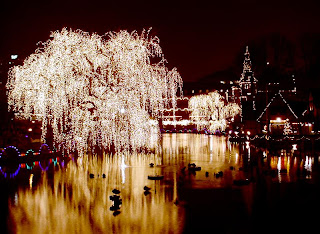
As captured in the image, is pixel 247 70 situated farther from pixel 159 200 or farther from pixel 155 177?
pixel 159 200

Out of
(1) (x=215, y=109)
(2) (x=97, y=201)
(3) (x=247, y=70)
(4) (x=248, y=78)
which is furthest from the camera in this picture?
(1) (x=215, y=109)

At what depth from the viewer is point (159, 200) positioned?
1375 cm

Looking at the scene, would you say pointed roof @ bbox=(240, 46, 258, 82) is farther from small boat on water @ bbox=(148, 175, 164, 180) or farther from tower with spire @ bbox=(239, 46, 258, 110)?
small boat on water @ bbox=(148, 175, 164, 180)

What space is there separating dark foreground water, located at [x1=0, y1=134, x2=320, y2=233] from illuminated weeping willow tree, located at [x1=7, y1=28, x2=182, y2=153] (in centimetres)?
407

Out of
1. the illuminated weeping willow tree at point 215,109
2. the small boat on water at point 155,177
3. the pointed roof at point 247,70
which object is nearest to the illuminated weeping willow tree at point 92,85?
the small boat on water at point 155,177

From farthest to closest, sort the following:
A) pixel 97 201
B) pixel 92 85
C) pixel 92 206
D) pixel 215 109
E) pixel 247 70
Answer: pixel 215 109 < pixel 247 70 < pixel 92 85 < pixel 97 201 < pixel 92 206

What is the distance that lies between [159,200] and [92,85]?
1377 centimetres

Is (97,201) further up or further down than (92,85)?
further down

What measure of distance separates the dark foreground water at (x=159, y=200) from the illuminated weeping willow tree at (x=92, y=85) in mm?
4069

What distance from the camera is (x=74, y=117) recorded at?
26.3 metres

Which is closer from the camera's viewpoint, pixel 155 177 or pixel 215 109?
pixel 155 177

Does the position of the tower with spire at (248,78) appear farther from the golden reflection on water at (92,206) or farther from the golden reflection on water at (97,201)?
the golden reflection on water at (92,206)

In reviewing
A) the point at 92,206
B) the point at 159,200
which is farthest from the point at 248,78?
the point at 92,206

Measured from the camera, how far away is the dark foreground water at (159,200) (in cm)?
1084
